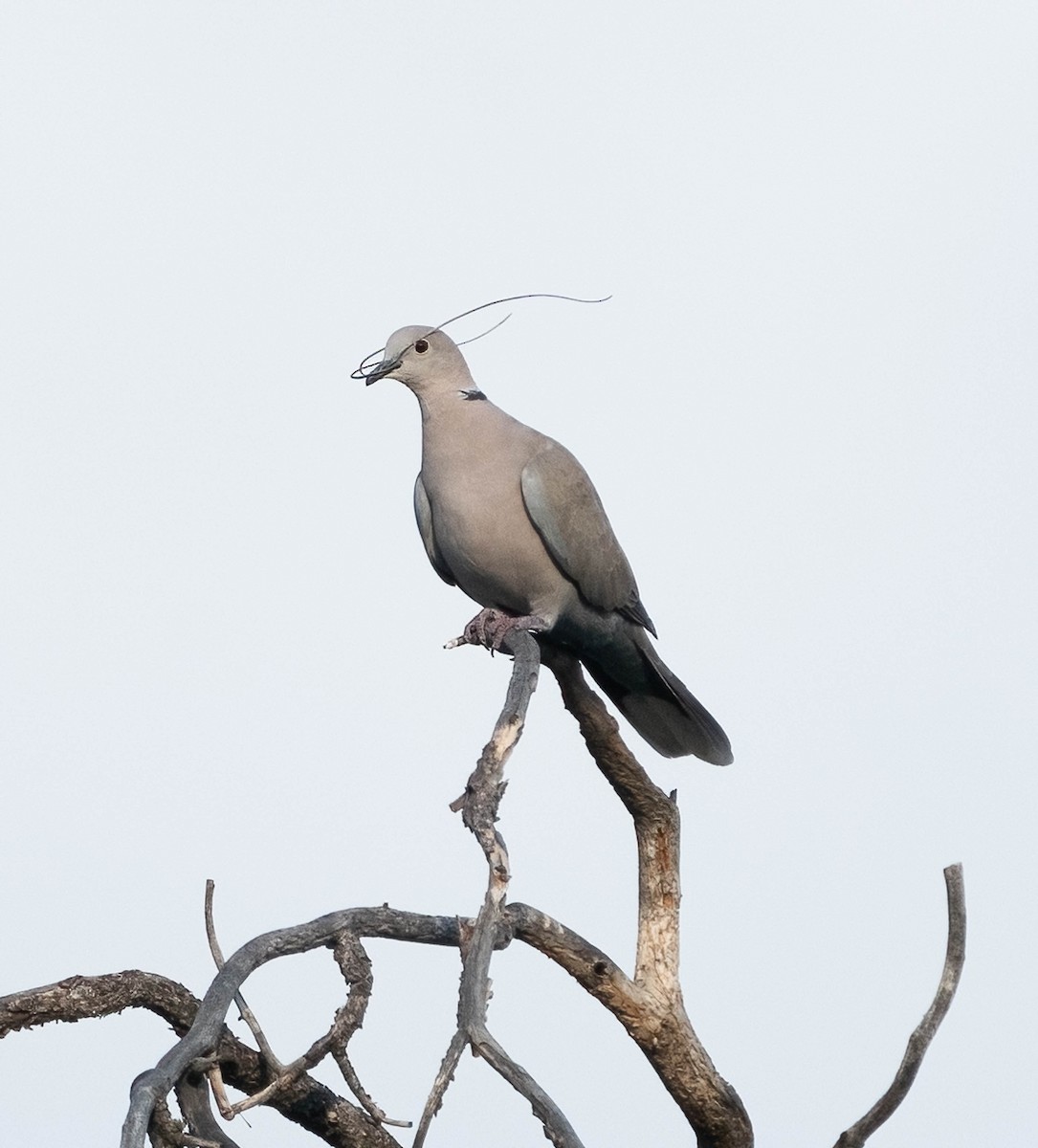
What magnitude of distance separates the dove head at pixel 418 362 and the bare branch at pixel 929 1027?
7.08 ft

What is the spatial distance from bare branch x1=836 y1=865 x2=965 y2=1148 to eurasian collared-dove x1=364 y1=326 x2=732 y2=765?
1532mm

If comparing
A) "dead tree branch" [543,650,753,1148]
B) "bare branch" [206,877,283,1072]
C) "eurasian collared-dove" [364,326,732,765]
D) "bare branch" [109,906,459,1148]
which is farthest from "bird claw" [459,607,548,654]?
"bare branch" [206,877,283,1072]

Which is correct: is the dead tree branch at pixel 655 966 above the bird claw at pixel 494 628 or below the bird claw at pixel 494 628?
below

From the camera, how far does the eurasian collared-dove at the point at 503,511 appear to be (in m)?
5.38

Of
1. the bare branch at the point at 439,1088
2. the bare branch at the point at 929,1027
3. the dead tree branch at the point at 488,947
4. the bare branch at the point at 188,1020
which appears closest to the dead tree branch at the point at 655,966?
the bare branch at the point at 929,1027

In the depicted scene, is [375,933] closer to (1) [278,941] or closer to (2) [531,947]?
(1) [278,941]

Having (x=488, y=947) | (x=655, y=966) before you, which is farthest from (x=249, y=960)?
(x=655, y=966)

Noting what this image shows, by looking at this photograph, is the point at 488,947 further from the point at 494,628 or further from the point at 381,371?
the point at 381,371

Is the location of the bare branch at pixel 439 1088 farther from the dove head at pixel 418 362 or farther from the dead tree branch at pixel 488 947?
the dove head at pixel 418 362

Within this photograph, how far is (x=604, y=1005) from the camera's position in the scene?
17.3ft

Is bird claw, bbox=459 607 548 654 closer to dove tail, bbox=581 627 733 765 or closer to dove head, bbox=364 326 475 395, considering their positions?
dove tail, bbox=581 627 733 765

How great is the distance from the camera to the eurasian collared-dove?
538 cm

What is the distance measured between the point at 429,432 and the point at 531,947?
64.0 inches

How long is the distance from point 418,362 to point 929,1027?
2489mm
